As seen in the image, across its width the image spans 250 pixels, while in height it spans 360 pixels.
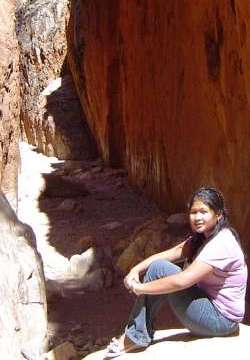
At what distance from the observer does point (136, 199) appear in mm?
10312

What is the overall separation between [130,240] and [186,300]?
377 cm

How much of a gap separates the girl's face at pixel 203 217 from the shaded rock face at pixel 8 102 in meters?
2.03

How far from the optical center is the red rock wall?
19.0ft

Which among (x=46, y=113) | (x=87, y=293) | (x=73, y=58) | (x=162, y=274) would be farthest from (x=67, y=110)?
(x=162, y=274)

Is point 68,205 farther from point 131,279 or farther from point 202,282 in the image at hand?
point 202,282

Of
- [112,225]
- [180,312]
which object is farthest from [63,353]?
[112,225]

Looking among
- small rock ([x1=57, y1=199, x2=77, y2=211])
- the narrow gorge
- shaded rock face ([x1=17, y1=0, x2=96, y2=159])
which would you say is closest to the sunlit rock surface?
the narrow gorge

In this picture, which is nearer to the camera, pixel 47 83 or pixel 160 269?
pixel 160 269

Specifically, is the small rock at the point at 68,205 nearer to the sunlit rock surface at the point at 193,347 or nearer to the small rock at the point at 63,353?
the small rock at the point at 63,353

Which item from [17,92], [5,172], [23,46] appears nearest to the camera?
[5,172]

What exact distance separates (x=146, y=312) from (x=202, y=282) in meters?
0.41

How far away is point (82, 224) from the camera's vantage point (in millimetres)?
9312

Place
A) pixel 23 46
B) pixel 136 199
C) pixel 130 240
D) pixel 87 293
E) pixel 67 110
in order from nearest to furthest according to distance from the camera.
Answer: pixel 87 293 → pixel 130 240 → pixel 136 199 → pixel 67 110 → pixel 23 46

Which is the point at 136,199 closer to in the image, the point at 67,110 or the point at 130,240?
the point at 130,240
